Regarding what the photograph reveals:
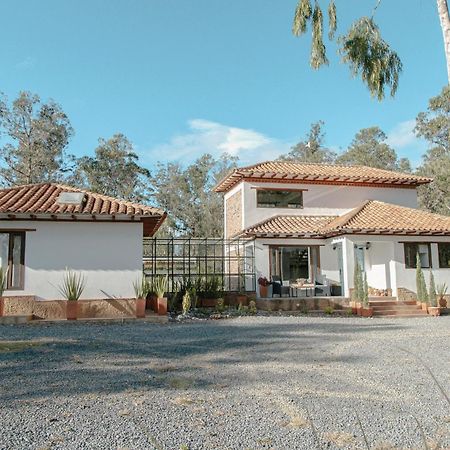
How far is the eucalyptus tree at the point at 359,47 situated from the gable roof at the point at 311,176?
911 centimetres

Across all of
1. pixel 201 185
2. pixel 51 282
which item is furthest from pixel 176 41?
pixel 201 185

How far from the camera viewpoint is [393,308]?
57.6ft

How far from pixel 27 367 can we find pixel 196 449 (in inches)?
166

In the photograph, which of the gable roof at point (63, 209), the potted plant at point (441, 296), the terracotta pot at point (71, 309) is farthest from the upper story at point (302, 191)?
the terracotta pot at point (71, 309)

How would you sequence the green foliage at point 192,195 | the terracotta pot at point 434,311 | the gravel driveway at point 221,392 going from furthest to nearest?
the green foliage at point 192,195, the terracotta pot at point 434,311, the gravel driveway at point 221,392

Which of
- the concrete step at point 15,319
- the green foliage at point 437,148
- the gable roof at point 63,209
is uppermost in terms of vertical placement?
the green foliage at point 437,148

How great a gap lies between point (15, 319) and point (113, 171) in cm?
3090

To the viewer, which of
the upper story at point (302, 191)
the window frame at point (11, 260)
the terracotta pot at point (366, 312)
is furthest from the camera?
the upper story at point (302, 191)

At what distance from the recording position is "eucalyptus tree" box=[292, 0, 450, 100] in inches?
460

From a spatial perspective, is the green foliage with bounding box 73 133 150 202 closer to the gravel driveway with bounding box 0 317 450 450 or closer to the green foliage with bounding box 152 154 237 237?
the green foliage with bounding box 152 154 237 237

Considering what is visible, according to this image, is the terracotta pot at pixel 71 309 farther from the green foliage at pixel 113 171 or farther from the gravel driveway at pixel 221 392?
the green foliage at pixel 113 171

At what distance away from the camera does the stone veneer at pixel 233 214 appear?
72.3ft

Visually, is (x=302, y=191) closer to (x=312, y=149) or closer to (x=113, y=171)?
(x=113, y=171)

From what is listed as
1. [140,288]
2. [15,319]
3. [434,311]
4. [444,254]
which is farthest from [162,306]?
[444,254]
